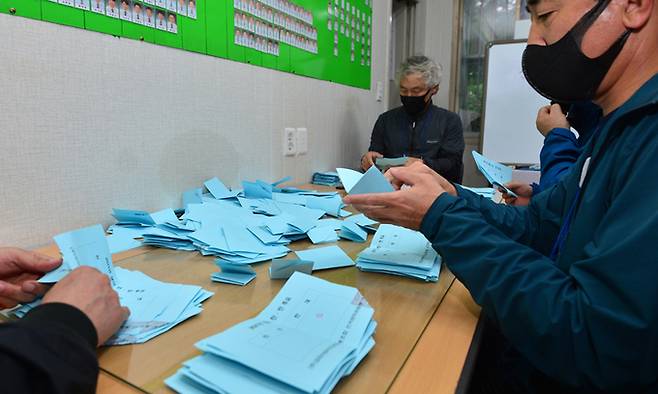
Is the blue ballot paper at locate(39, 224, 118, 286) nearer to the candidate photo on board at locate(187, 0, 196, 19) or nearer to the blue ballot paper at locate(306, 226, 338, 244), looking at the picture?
the blue ballot paper at locate(306, 226, 338, 244)

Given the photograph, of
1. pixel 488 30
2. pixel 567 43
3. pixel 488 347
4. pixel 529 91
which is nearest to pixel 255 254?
pixel 488 347

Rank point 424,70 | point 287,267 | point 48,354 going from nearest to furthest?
Result: point 48,354 < point 287,267 < point 424,70

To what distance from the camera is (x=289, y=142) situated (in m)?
1.81

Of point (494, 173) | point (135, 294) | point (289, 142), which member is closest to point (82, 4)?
point (135, 294)

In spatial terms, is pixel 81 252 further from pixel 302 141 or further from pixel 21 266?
pixel 302 141

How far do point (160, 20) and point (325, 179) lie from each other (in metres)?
1.02

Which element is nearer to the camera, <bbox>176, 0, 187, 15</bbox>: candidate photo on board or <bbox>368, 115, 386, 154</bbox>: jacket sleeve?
<bbox>176, 0, 187, 15</bbox>: candidate photo on board

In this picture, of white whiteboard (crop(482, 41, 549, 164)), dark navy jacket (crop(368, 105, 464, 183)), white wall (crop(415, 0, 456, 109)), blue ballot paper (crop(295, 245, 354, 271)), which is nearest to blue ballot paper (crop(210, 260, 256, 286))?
blue ballot paper (crop(295, 245, 354, 271))

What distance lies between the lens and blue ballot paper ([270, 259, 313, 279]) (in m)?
0.77

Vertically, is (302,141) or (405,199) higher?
(302,141)

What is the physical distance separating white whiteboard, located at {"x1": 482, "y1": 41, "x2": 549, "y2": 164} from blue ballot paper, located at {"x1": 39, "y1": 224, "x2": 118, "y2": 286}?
10.5 feet

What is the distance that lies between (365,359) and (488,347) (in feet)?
1.92

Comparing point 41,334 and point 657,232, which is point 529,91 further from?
point 41,334

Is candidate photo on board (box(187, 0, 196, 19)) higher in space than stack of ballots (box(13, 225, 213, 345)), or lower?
higher
